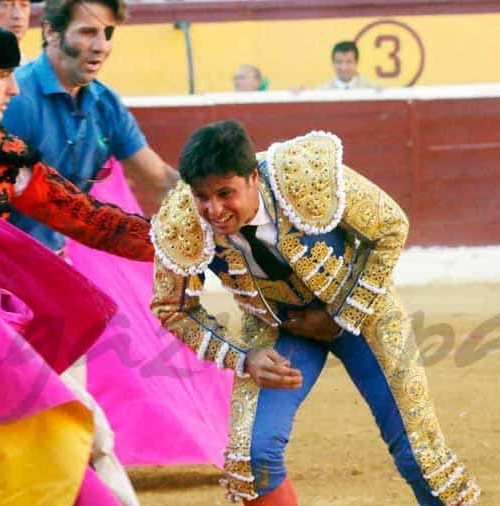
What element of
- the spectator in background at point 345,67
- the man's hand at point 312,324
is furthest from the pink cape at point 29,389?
the spectator in background at point 345,67

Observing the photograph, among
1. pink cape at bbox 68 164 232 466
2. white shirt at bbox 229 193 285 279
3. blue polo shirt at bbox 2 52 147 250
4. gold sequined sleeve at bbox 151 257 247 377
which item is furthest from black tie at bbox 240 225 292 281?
pink cape at bbox 68 164 232 466

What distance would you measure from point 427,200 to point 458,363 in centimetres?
265

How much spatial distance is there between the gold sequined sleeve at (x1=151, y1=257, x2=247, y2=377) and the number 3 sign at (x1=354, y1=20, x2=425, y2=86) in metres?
6.66

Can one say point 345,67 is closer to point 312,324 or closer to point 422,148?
point 422,148

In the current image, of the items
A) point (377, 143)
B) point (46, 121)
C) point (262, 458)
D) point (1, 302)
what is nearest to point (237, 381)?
point (262, 458)

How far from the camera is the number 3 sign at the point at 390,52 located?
9.90 meters

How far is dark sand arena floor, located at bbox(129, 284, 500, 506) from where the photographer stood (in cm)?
424

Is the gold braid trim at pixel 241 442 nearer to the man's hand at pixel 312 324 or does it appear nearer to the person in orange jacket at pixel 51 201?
the man's hand at pixel 312 324

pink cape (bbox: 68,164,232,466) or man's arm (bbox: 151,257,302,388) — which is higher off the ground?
man's arm (bbox: 151,257,302,388)

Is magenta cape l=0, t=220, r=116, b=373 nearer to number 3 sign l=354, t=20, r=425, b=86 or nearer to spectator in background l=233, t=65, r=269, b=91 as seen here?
spectator in background l=233, t=65, r=269, b=91

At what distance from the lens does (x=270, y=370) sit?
320 centimetres

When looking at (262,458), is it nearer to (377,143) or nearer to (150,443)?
(150,443)

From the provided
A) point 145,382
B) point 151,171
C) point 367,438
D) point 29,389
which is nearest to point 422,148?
point 367,438

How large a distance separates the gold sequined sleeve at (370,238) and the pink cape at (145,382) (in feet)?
4.05
